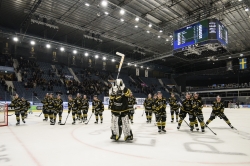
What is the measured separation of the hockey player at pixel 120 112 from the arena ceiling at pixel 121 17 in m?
10.2

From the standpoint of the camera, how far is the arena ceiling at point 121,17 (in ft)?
49.9

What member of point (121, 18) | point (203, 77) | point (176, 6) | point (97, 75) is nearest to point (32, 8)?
point (121, 18)

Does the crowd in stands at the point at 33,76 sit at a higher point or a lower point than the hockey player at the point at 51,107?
higher

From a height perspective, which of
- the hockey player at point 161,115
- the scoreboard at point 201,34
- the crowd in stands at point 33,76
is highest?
the scoreboard at point 201,34

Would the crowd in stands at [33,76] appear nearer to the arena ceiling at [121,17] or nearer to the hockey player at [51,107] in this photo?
the arena ceiling at [121,17]

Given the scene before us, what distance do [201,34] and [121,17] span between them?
8725mm

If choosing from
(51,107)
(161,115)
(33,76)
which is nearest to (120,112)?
(161,115)

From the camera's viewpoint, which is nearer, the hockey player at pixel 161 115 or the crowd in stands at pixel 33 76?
the hockey player at pixel 161 115

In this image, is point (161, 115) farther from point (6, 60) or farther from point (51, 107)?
point (6, 60)

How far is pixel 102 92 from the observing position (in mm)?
27109

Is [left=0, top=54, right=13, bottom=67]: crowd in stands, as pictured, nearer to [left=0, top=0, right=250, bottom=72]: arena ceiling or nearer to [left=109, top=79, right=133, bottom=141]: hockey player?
[left=0, top=0, right=250, bottom=72]: arena ceiling

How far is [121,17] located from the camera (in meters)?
17.7

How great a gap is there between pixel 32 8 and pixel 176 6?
12.3m

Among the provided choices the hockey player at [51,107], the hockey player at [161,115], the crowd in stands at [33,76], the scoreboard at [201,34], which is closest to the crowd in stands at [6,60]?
the crowd in stands at [33,76]
